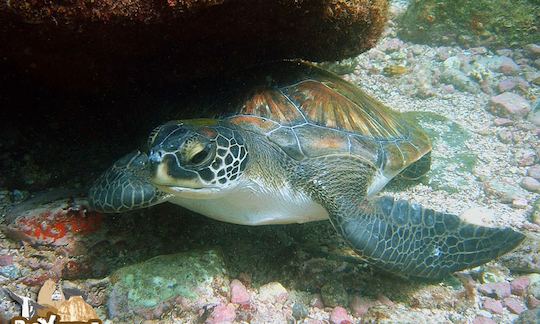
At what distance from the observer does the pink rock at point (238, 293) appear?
2541 mm

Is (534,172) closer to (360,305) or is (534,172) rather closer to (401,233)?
(401,233)

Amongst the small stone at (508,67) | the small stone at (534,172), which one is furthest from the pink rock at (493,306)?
the small stone at (508,67)

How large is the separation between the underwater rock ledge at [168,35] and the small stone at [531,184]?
2.57m

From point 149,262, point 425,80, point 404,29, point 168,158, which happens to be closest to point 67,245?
point 149,262

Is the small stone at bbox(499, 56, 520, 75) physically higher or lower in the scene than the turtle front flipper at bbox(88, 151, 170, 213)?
higher

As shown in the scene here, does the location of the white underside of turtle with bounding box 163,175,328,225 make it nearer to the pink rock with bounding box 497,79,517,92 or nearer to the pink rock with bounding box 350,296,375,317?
the pink rock with bounding box 350,296,375,317

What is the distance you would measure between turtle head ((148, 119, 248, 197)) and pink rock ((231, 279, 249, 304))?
2.61 ft

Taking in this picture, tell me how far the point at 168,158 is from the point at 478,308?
258 cm

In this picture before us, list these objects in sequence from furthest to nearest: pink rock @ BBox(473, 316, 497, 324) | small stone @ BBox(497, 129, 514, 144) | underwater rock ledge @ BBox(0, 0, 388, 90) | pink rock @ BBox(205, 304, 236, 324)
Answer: small stone @ BBox(497, 129, 514, 144)
pink rock @ BBox(473, 316, 497, 324)
pink rock @ BBox(205, 304, 236, 324)
underwater rock ledge @ BBox(0, 0, 388, 90)

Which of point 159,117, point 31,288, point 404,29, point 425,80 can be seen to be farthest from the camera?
point 404,29

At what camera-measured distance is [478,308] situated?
8.64 ft

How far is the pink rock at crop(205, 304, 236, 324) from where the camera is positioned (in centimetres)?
231

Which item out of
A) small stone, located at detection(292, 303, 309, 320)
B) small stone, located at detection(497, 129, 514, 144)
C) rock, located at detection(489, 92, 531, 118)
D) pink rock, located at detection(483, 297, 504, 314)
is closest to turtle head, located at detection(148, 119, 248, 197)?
small stone, located at detection(292, 303, 309, 320)

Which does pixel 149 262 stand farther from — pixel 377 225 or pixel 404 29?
pixel 404 29
